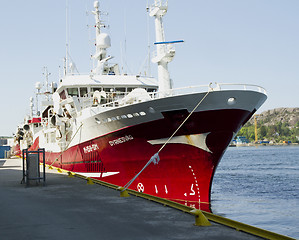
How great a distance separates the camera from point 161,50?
1783cm

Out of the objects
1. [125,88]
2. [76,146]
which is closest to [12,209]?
[76,146]

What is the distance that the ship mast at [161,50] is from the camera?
58.3 feet

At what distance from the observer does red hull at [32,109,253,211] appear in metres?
15.2

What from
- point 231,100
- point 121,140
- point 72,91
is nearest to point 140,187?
point 121,140

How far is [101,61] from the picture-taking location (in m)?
26.8

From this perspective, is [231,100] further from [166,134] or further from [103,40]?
[103,40]

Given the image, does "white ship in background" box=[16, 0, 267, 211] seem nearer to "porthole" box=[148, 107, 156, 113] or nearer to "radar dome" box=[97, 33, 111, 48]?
"porthole" box=[148, 107, 156, 113]

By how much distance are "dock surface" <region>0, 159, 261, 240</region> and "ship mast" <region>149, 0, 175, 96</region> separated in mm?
7478

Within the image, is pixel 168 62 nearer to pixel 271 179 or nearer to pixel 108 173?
pixel 108 173

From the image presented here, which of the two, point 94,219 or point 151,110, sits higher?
point 151,110

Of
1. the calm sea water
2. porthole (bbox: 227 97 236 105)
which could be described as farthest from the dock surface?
the calm sea water

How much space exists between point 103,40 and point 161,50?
1014 cm

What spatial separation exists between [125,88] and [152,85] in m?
1.65

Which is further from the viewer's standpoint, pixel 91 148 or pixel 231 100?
pixel 91 148
